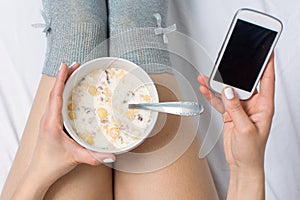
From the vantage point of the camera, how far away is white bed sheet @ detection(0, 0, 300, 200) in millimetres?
895

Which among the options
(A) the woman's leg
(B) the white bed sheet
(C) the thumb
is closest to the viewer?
(C) the thumb

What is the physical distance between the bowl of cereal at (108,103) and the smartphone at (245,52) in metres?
0.12

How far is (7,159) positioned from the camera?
914 millimetres

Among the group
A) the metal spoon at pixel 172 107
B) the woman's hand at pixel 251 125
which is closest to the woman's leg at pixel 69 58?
the metal spoon at pixel 172 107

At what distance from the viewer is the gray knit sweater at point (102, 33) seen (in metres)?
0.80

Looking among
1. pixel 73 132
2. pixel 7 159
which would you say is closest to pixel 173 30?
pixel 73 132

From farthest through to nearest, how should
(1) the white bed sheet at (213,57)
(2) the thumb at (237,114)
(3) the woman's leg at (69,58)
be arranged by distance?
(1) the white bed sheet at (213,57) < (3) the woman's leg at (69,58) < (2) the thumb at (237,114)

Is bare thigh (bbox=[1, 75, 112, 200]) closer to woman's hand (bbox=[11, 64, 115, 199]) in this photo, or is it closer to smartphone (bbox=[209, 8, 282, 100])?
woman's hand (bbox=[11, 64, 115, 199])

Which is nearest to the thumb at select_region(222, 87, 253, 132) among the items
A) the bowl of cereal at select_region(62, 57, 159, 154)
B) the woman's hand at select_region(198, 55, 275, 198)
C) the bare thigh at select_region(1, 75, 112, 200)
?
the woman's hand at select_region(198, 55, 275, 198)

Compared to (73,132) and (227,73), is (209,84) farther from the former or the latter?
(73,132)

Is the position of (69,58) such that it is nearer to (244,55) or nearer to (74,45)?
(74,45)

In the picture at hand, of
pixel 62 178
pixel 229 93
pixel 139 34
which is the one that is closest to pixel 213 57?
pixel 139 34

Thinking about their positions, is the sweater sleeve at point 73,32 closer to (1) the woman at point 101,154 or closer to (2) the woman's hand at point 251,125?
(1) the woman at point 101,154

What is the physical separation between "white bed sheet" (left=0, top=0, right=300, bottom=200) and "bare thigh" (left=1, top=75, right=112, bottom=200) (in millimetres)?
158
